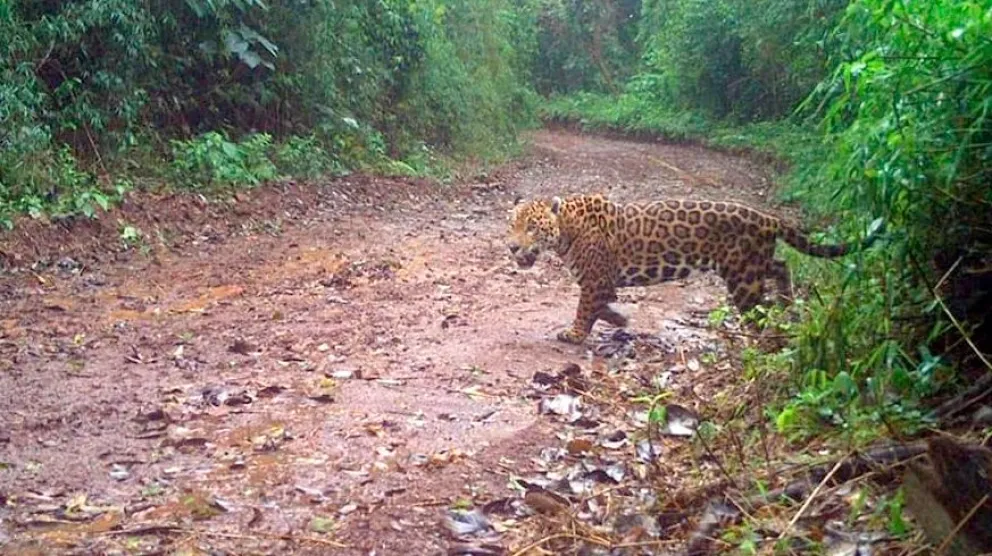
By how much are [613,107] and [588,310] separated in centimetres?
2275

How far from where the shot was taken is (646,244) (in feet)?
27.0

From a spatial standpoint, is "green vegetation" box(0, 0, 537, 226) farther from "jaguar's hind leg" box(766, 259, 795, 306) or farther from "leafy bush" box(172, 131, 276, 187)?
"jaguar's hind leg" box(766, 259, 795, 306)

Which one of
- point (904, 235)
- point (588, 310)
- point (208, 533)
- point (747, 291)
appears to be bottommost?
point (208, 533)

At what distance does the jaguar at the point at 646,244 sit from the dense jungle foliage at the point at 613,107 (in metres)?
0.52

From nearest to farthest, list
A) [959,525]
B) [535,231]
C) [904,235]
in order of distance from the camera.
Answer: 1. [959,525]
2. [904,235]
3. [535,231]

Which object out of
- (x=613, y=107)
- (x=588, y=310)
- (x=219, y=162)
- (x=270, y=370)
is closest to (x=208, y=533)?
(x=270, y=370)

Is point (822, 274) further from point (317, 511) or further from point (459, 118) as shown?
point (459, 118)

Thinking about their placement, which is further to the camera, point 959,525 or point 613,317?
point 613,317

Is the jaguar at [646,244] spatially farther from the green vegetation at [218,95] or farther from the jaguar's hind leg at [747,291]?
the green vegetation at [218,95]

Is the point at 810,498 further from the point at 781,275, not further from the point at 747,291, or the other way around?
the point at 781,275

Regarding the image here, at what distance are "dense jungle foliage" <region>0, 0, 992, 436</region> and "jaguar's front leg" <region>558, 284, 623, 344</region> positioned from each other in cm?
138

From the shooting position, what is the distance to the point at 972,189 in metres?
4.43

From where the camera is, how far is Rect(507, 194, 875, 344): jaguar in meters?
7.91

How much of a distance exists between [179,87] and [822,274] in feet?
31.8
